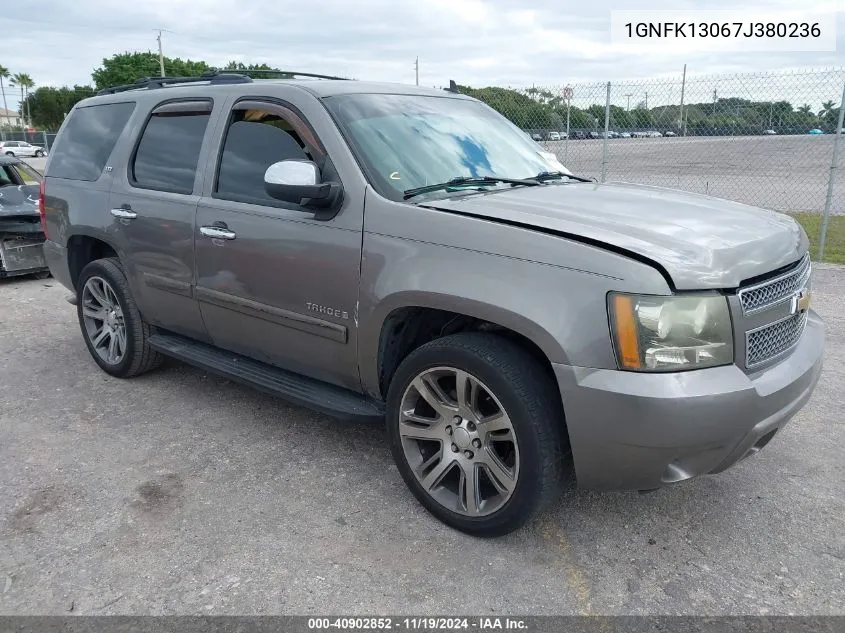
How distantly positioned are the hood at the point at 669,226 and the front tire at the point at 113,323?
2530mm

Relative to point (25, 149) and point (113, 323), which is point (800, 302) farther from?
point (25, 149)

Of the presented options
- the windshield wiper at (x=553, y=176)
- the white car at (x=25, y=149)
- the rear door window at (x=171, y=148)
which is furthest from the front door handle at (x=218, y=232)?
the white car at (x=25, y=149)

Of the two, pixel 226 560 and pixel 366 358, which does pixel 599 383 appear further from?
pixel 226 560

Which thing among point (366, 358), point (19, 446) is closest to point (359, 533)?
point (366, 358)

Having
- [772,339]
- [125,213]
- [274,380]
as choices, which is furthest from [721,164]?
[274,380]

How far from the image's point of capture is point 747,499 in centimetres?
323

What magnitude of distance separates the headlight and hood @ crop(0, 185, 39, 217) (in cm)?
758

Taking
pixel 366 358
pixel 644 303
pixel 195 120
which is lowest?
pixel 366 358

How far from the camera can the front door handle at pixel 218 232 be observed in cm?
362

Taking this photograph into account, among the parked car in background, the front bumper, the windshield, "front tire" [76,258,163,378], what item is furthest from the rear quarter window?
the front bumper

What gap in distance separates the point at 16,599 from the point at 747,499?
10.1ft

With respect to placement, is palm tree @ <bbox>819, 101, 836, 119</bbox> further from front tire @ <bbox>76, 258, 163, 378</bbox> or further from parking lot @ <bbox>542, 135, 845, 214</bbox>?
front tire @ <bbox>76, 258, 163, 378</bbox>

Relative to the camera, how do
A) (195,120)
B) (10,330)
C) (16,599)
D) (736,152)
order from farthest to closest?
(736,152)
(10,330)
(195,120)
(16,599)

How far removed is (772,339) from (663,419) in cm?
68
